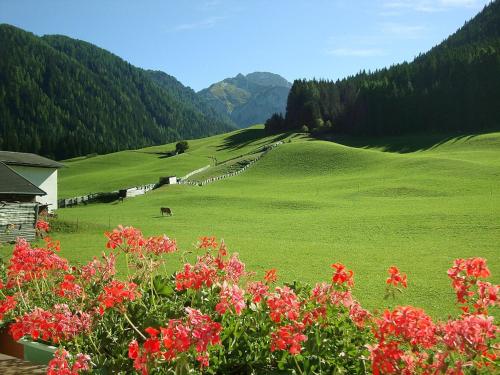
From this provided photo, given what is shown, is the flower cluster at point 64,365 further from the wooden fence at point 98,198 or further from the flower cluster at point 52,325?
the wooden fence at point 98,198

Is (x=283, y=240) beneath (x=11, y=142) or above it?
beneath

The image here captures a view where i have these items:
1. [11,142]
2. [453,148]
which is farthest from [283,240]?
[11,142]

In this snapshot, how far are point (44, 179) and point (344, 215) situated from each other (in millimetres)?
28330

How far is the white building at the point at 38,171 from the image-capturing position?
3945 cm

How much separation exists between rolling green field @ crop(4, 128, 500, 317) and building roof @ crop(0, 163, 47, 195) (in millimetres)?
3081

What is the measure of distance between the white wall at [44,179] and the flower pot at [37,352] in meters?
37.5

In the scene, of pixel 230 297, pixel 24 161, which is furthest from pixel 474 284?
pixel 24 161

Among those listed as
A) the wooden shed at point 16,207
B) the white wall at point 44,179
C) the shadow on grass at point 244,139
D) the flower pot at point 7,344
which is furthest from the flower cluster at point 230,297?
the shadow on grass at point 244,139

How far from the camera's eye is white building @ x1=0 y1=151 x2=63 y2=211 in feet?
129

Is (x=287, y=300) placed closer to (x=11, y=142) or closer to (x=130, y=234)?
(x=130, y=234)

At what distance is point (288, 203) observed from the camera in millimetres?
38250

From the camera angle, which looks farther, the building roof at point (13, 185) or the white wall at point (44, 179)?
the white wall at point (44, 179)

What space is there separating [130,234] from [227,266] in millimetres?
1446

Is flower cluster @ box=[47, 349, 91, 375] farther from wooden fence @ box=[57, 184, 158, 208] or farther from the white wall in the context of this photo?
wooden fence @ box=[57, 184, 158, 208]
